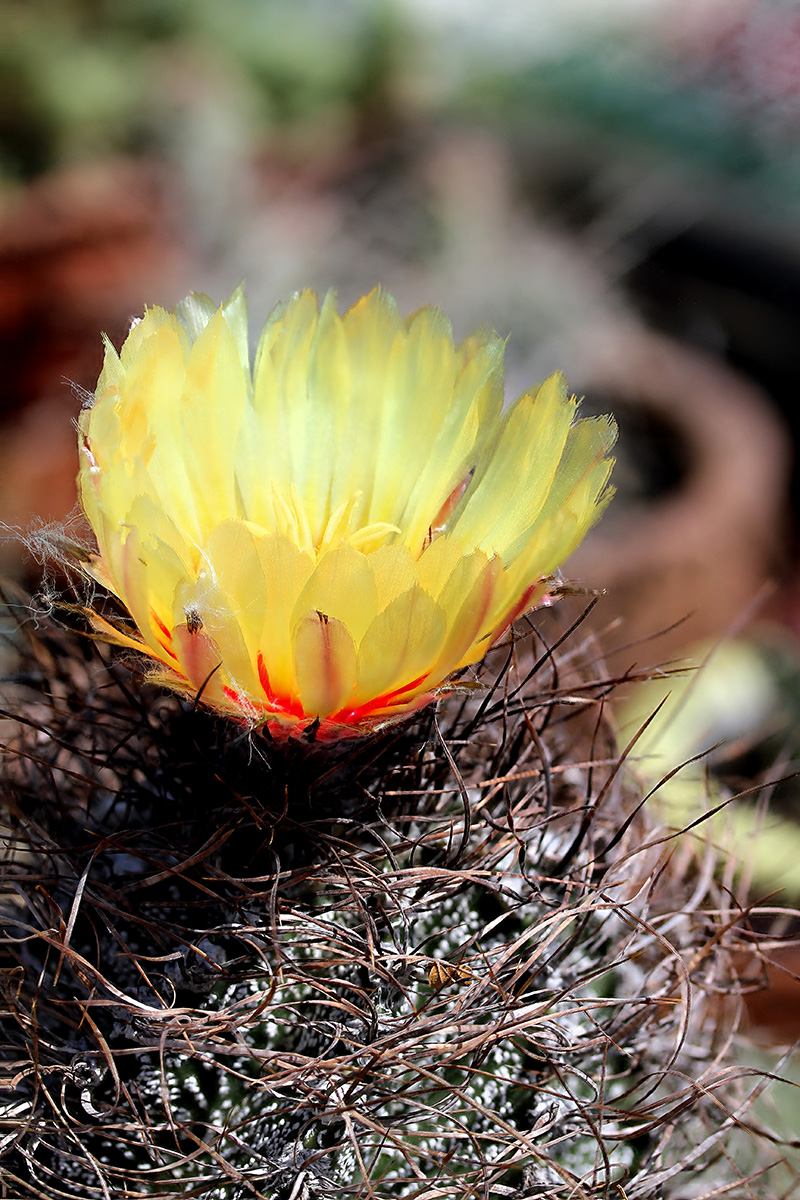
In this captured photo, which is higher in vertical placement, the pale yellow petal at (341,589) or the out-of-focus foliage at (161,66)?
the out-of-focus foliage at (161,66)

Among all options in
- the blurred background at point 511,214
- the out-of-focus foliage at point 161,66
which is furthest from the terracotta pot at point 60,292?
the out-of-focus foliage at point 161,66

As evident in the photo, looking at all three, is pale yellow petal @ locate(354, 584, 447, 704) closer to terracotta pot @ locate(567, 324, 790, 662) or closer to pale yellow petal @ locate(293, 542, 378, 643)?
pale yellow petal @ locate(293, 542, 378, 643)

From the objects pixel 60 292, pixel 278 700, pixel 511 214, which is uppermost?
pixel 511 214

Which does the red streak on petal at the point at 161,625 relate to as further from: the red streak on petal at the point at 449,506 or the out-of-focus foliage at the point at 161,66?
the out-of-focus foliage at the point at 161,66

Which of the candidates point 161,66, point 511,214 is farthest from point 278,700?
point 161,66

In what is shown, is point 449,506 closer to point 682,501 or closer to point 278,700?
point 278,700

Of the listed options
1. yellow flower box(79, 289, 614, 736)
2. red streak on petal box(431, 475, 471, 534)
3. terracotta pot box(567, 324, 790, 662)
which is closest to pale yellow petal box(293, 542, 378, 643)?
yellow flower box(79, 289, 614, 736)
